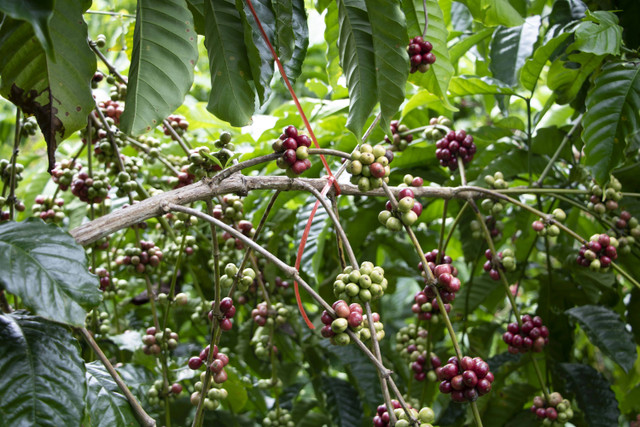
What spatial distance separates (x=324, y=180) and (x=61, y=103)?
1.62 ft

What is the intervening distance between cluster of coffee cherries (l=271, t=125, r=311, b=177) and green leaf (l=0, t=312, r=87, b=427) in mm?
452

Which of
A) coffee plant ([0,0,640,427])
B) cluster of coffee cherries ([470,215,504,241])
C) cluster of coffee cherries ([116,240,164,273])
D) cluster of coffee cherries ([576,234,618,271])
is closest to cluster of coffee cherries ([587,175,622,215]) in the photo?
coffee plant ([0,0,640,427])

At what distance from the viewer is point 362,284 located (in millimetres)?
851

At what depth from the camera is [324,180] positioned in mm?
1090

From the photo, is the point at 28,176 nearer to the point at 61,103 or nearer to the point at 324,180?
the point at 61,103

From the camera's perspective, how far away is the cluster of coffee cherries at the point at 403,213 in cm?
95

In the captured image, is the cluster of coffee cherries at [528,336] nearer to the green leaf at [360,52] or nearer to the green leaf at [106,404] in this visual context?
the green leaf at [360,52]

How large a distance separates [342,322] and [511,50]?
1.36m

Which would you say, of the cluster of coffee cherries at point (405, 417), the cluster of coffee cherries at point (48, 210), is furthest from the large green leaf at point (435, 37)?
the cluster of coffee cherries at point (48, 210)

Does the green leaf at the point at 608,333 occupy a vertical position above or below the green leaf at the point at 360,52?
below

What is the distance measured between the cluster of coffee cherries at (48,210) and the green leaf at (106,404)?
765 mm

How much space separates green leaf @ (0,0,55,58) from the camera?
623 mm

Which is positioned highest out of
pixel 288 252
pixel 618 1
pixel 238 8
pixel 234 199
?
pixel 618 1

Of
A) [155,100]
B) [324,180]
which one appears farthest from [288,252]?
[155,100]
